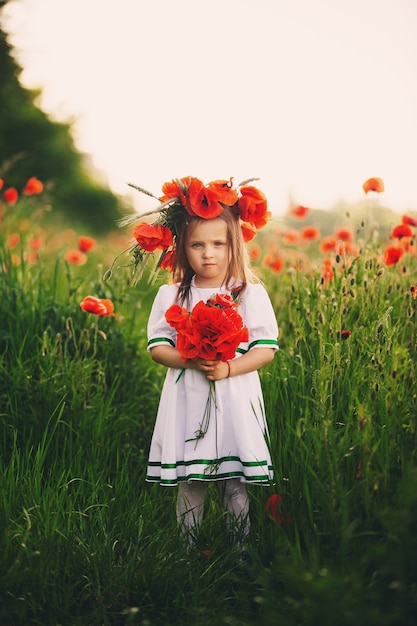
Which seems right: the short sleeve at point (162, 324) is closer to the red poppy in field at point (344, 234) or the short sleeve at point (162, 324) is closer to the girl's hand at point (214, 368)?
the girl's hand at point (214, 368)

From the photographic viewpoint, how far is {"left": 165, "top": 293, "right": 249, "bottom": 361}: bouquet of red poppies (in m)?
2.47

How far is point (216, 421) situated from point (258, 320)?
461 millimetres

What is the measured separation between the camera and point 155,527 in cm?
278

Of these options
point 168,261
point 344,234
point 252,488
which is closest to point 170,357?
point 168,261

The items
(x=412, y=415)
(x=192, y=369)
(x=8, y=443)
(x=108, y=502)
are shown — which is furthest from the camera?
(x=8, y=443)

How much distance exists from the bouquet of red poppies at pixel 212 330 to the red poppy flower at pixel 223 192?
44 centimetres

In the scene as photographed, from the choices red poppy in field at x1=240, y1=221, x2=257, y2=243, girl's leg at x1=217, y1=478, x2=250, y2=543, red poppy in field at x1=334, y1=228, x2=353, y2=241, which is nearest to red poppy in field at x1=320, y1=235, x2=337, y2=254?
red poppy in field at x1=334, y1=228, x2=353, y2=241

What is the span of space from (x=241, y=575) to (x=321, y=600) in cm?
85

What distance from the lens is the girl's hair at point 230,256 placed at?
9.18 ft

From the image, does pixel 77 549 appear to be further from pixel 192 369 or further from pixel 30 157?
pixel 30 157

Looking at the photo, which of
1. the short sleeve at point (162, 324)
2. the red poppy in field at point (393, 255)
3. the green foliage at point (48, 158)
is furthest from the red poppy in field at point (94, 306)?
the green foliage at point (48, 158)

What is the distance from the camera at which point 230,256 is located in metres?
2.81

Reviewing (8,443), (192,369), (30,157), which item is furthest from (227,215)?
(30,157)

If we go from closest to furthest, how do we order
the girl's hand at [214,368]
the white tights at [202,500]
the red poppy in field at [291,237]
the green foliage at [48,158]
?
1. the girl's hand at [214,368]
2. the white tights at [202,500]
3. the red poppy in field at [291,237]
4. the green foliage at [48,158]
